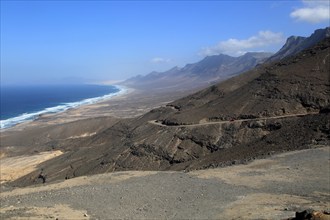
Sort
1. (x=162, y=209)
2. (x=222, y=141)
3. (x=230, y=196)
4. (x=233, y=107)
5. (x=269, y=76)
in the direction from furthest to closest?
(x=269, y=76)
(x=233, y=107)
(x=222, y=141)
(x=230, y=196)
(x=162, y=209)

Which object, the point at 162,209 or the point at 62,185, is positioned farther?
the point at 62,185

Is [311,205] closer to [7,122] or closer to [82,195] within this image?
[82,195]

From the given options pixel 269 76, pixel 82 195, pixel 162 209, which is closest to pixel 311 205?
pixel 162 209

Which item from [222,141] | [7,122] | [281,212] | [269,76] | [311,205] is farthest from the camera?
[7,122]

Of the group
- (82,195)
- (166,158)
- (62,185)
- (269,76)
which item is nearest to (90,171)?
(166,158)

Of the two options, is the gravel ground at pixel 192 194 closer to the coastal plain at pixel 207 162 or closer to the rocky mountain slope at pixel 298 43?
the coastal plain at pixel 207 162

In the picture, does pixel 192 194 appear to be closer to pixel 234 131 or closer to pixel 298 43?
pixel 234 131

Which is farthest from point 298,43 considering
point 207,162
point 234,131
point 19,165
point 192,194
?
point 192,194

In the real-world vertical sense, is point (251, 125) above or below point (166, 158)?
above
